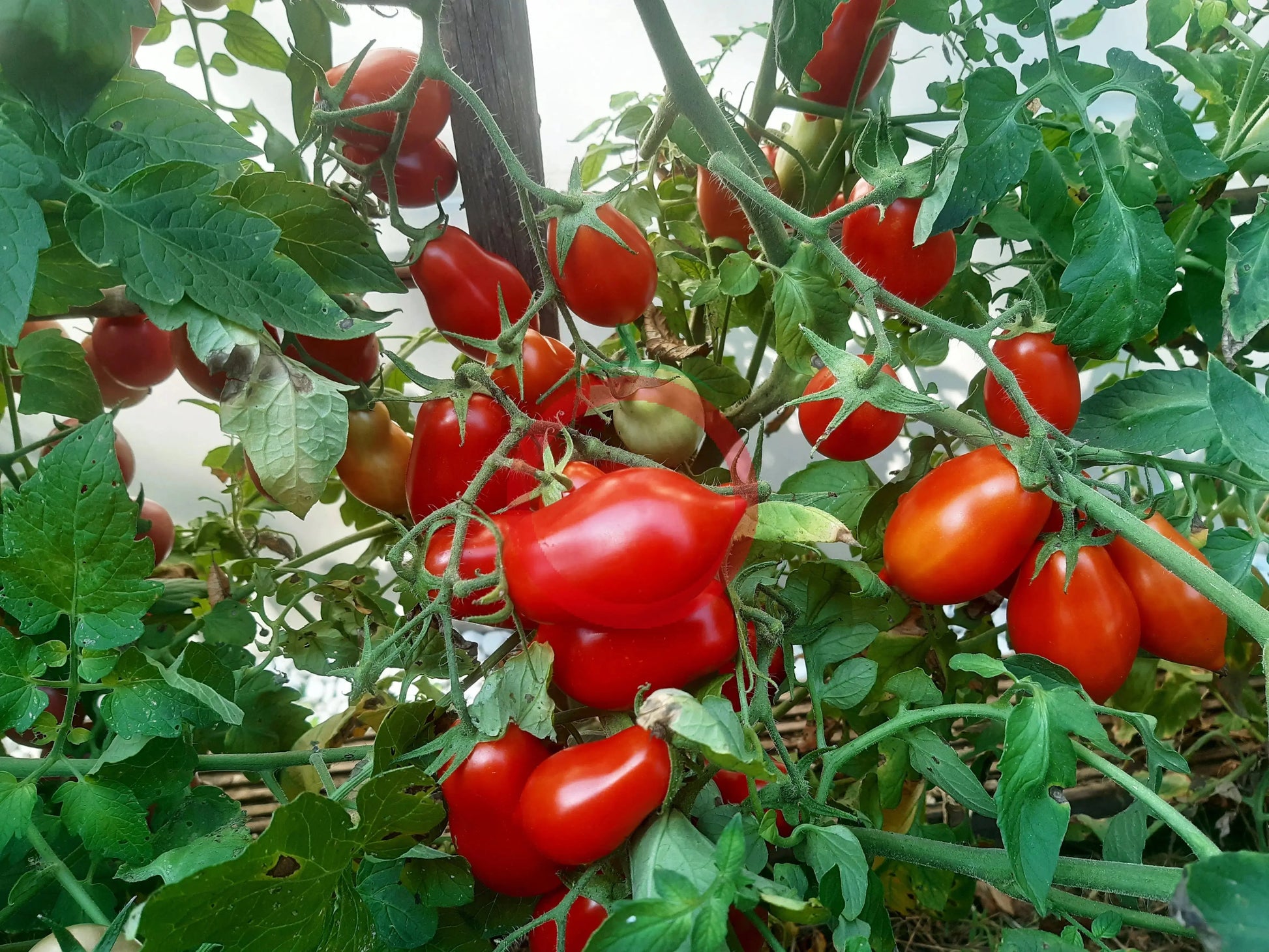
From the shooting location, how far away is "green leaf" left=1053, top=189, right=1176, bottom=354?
17.5 inches

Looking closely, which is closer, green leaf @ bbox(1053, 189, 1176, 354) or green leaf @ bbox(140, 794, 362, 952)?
green leaf @ bbox(140, 794, 362, 952)

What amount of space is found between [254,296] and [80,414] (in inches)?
9.6

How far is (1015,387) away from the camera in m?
0.40

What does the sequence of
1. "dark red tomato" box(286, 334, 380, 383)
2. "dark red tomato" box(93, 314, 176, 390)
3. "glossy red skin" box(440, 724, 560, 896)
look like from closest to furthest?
"glossy red skin" box(440, 724, 560, 896), "dark red tomato" box(286, 334, 380, 383), "dark red tomato" box(93, 314, 176, 390)

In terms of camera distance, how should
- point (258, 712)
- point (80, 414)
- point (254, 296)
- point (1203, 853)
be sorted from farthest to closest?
point (258, 712) < point (80, 414) < point (254, 296) < point (1203, 853)

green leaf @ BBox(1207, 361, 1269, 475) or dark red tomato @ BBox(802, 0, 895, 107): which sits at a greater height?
dark red tomato @ BBox(802, 0, 895, 107)

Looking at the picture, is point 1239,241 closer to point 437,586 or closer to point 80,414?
point 437,586

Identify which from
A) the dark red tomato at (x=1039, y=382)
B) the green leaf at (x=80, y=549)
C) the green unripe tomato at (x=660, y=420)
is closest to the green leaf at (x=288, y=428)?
the green leaf at (x=80, y=549)

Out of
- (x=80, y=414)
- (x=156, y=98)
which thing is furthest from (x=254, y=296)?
(x=80, y=414)

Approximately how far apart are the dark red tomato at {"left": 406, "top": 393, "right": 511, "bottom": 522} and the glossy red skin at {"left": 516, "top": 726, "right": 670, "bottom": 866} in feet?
0.56

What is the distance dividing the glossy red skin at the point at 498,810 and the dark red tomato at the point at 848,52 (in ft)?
1.50

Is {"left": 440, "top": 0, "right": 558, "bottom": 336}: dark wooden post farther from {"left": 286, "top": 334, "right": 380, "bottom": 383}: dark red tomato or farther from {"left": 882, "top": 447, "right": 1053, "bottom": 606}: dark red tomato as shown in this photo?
{"left": 882, "top": 447, "right": 1053, "bottom": 606}: dark red tomato

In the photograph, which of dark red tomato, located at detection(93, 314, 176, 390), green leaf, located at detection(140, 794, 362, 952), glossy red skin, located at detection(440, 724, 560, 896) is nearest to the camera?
green leaf, located at detection(140, 794, 362, 952)

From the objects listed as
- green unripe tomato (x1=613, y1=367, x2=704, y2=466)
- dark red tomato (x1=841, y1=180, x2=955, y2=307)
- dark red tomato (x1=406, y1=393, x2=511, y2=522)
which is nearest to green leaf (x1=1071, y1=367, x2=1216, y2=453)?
dark red tomato (x1=841, y1=180, x2=955, y2=307)
